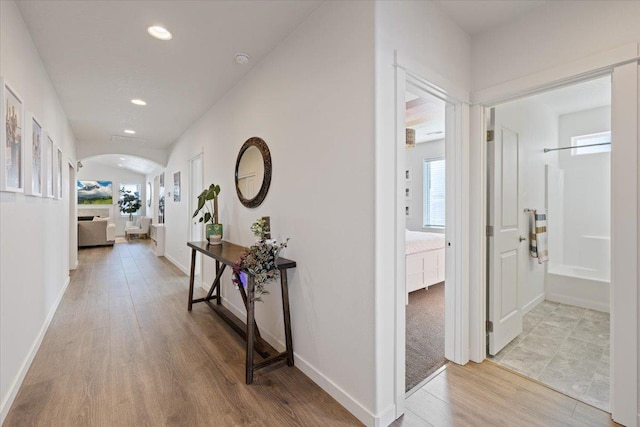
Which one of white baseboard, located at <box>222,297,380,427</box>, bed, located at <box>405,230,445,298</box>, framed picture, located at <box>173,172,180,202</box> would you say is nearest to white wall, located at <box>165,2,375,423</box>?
white baseboard, located at <box>222,297,380,427</box>

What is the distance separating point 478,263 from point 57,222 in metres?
4.66

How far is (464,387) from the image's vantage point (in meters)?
1.93

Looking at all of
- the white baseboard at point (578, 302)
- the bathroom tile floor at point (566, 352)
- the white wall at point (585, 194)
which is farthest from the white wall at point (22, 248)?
the white wall at point (585, 194)

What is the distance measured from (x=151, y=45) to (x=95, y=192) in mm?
10936

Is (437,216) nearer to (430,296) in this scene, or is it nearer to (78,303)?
(430,296)

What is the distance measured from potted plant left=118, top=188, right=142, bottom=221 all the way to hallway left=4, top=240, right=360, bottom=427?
9.24 m

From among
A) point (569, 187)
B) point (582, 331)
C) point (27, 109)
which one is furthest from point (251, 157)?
point (569, 187)

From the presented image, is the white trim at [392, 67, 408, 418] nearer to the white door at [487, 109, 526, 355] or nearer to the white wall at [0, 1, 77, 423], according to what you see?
the white door at [487, 109, 526, 355]

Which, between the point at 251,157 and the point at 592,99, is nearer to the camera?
the point at 251,157

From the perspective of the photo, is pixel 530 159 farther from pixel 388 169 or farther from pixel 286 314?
pixel 286 314

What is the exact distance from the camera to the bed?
369 centimetres

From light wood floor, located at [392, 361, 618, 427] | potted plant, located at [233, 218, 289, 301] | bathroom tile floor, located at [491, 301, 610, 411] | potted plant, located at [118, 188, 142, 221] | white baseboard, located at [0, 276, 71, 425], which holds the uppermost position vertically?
potted plant, located at [118, 188, 142, 221]

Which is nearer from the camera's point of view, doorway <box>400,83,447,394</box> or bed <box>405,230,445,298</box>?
doorway <box>400,83,447,394</box>

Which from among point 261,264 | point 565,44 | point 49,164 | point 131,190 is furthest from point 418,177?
point 131,190
